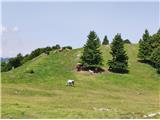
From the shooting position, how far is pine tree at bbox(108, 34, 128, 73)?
283 ft

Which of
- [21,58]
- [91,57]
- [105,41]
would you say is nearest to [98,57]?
[91,57]

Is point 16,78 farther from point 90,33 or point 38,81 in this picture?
point 90,33

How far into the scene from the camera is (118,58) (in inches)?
3435

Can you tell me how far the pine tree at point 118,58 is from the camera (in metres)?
86.3

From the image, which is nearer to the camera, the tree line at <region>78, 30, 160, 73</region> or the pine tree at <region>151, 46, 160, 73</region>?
the tree line at <region>78, 30, 160, 73</region>

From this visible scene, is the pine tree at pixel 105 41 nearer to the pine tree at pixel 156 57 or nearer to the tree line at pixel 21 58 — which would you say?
the tree line at pixel 21 58

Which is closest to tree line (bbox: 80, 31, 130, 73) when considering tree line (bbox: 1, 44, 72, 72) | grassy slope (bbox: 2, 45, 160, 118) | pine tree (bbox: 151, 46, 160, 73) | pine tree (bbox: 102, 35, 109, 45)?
grassy slope (bbox: 2, 45, 160, 118)

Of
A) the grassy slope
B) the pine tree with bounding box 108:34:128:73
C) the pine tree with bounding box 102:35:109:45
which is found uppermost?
the pine tree with bounding box 102:35:109:45

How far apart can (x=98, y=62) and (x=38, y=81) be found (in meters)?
16.2

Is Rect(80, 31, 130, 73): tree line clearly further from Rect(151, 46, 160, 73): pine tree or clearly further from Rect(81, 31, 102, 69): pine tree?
Rect(151, 46, 160, 73): pine tree

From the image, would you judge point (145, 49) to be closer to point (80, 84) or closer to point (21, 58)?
point (80, 84)

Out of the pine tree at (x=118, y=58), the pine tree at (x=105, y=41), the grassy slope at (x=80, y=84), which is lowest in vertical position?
the grassy slope at (x=80, y=84)

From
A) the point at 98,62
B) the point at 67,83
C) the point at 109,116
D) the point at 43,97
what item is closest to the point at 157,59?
the point at 98,62

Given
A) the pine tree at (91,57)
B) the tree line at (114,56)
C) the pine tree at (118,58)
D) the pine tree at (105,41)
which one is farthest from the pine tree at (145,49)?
the pine tree at (105,41)
